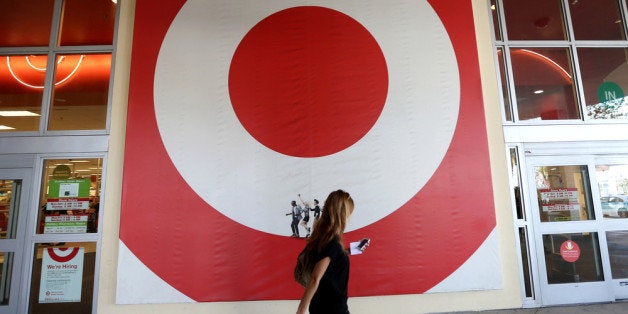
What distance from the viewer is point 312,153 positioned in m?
3.42

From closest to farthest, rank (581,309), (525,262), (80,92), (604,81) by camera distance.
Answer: (581,309) < (525,262) < (80,92) < (604,81)

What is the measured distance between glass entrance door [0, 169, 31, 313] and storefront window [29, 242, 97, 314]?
12 cm

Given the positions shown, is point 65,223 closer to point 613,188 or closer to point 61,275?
point 61,275

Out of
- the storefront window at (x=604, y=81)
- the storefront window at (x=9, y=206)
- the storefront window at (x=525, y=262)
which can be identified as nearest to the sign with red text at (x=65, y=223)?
the storefront window at (x=9, y=206)

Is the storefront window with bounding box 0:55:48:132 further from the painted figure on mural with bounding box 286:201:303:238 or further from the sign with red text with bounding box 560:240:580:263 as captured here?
the sign with red text with bounding box 560:240:580:263

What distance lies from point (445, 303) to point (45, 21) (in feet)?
16.6

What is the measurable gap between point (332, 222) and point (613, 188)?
12.0ft

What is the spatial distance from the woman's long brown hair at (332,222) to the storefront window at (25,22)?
12.3 feet

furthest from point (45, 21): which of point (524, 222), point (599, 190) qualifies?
point (599, 190)

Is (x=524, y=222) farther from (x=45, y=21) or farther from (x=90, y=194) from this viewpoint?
(x=45, y=21)

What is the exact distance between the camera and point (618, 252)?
3619 mm

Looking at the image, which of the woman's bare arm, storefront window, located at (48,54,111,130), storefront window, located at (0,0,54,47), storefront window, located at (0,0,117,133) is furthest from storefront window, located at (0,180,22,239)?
the woman's bare arm

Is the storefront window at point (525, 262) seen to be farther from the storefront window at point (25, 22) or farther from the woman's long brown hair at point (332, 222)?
the storefront window at point (25, 22)

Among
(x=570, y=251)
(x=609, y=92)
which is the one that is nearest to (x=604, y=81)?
(x=609, y=92)
